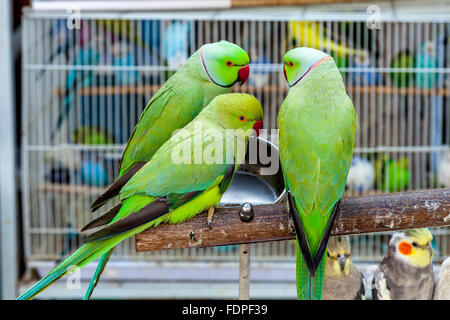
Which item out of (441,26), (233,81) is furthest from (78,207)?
(441,26)

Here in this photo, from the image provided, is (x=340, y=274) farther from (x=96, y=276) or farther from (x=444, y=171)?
(x=444, y=171)

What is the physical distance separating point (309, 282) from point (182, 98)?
0.24 meters

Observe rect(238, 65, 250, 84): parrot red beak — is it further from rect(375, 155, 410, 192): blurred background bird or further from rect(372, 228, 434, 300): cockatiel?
rect(375, 155, 410, 192): blurred background bird

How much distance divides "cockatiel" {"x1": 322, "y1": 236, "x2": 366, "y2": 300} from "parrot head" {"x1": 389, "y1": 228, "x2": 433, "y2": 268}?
6 centimetres

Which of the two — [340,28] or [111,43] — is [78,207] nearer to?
[111,43]

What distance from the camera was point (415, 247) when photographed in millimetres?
627

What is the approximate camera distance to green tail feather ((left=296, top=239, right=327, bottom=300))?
1.60 ft

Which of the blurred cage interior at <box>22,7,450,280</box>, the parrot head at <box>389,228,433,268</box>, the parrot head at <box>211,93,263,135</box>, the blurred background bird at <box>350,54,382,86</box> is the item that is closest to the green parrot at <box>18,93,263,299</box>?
the parrot head at <box>211,93,263,135</box>

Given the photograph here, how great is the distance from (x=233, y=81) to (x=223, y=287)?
98 centimetres

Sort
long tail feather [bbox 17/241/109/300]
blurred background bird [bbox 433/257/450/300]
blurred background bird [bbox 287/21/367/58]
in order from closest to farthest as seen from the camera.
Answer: long tail feather [bbox 17/241/109/300]
blurred background bird [bbox 433/257/450/300]
blurred background bird [bbox 287/21/367/58]

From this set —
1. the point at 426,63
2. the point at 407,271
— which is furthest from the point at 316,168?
the point at 426,63

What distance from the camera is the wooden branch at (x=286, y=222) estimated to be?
52cm

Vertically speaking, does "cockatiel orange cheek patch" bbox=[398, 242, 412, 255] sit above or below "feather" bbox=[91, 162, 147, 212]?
below
